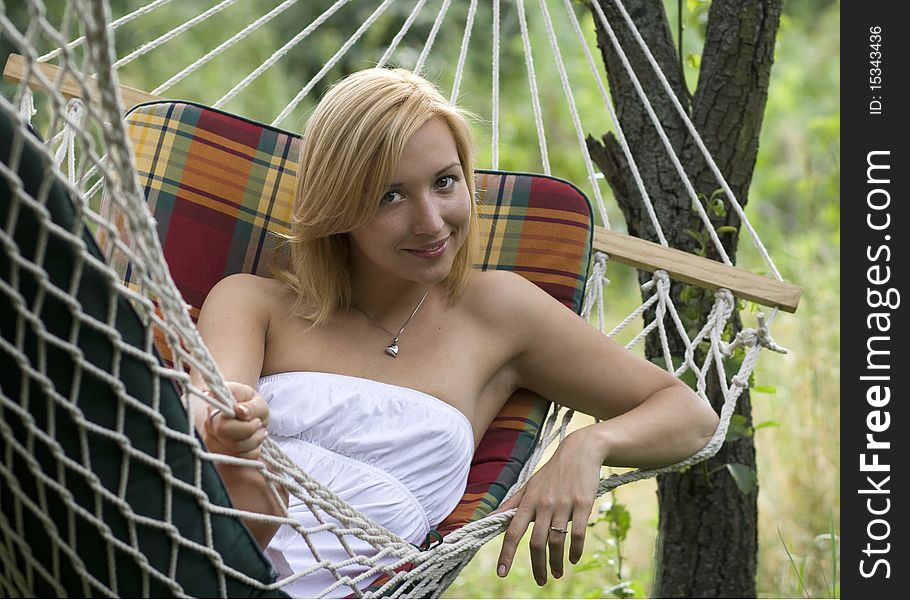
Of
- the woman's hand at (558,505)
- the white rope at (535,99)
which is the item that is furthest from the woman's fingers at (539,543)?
the white rope at (535,99)

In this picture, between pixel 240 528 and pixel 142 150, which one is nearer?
pixel 240 528

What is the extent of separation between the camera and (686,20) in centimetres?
257

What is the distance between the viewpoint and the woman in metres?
1.61

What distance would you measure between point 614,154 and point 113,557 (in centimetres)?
151

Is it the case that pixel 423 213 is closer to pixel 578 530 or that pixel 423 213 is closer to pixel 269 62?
pixel 578 530

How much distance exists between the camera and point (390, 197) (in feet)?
5.38

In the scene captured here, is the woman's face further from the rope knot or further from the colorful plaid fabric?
the rope knot

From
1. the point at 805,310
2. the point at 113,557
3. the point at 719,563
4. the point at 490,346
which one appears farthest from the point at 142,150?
the point at 805,310

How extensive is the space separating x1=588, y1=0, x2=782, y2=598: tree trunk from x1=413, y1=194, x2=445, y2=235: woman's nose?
0.79 m

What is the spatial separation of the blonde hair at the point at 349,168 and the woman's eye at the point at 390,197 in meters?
0.02

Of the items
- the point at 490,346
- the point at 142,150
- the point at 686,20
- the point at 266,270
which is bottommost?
the point at 490,346

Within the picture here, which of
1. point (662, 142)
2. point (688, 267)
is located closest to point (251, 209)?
point (688, 267)

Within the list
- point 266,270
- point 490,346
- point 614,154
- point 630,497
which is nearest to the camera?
point 490,346

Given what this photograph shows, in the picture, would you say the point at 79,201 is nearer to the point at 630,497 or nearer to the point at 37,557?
the point at 37,557
